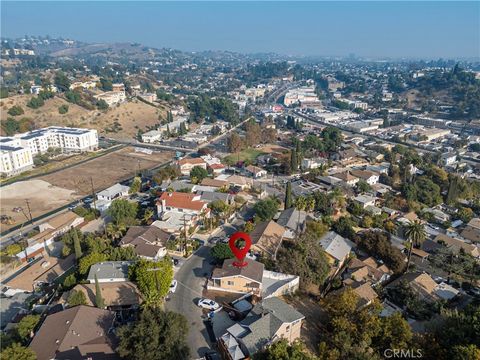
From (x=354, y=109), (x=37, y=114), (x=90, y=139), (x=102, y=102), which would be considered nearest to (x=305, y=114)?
(x=354, y=109)

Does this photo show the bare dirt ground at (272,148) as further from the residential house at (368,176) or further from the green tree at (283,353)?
the green tree at (283,353)

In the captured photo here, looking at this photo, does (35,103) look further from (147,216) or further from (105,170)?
(147,216)

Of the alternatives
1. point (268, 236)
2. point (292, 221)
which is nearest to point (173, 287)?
point (268, 236)

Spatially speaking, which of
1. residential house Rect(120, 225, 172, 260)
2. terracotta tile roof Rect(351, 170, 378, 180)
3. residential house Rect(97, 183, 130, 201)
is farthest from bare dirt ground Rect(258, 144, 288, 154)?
residential house Rect(120, 225, 172, 260)

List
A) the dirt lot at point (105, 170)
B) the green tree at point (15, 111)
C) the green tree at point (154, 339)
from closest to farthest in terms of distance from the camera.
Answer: the green tree at point (154, 339), the dirt lot at point (105, 170), the green tree at point (15, 111)

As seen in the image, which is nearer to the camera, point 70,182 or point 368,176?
point 368,176

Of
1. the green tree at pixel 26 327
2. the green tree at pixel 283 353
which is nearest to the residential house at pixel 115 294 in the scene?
the green tree at pixel 26 327
